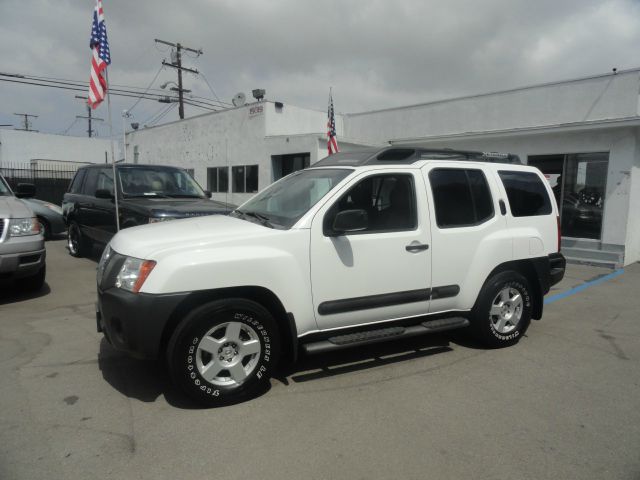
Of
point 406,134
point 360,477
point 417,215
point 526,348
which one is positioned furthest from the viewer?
point 406,134

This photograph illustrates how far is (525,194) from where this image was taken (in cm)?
505

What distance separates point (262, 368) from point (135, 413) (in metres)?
0.96

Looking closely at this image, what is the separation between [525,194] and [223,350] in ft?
12.0

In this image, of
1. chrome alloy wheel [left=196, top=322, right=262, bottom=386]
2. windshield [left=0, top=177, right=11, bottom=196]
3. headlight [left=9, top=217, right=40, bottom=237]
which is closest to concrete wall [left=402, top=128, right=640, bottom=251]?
chrome alloy wheel [left=196, top=322, right=262, bottom=386]

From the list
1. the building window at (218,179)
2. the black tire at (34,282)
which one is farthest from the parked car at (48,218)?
the building window at (218,179)

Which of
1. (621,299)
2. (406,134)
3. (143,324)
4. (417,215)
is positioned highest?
(406,134)

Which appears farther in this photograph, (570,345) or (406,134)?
(406,134)

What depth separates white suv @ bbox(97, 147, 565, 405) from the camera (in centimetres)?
328

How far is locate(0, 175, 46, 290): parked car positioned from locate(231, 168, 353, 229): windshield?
326 centimetres

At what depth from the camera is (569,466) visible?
2.79 meters

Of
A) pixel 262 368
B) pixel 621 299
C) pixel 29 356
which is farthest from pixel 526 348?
pixel 29 356

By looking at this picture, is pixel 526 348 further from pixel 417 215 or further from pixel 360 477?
pixel 360 477

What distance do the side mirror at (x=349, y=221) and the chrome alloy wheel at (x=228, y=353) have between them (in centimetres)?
104

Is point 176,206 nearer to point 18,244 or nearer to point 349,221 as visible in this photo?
point 18,244
